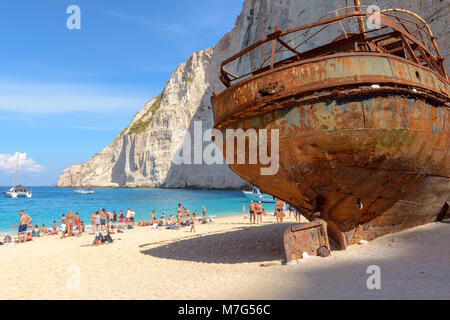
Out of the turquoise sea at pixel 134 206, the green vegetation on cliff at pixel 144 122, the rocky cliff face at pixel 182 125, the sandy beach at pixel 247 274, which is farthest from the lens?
the green vegetation on cliff at pixel 144 122

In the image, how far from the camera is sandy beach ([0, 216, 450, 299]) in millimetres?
4266

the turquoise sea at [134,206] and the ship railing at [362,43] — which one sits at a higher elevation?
the ship railing at [362,43]

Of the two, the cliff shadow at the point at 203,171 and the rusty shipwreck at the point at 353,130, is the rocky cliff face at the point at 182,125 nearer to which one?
the cliff shadow at the point at 203,171

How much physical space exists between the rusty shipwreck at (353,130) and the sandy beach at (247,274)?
824 mm

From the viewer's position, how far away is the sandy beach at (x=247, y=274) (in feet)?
14.0

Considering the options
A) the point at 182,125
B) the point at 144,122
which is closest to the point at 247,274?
the point at 182,125

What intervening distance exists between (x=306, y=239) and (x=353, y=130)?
239 cm

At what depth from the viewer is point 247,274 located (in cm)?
584

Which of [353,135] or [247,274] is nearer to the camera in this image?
[353,135]
